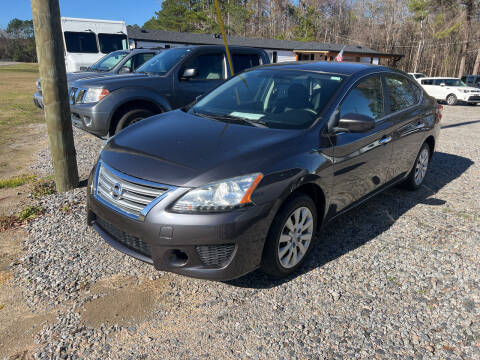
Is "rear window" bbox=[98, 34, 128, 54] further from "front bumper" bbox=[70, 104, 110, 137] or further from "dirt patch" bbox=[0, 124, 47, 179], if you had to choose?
"front bumper" bbox=[70, 104, 110, 137]

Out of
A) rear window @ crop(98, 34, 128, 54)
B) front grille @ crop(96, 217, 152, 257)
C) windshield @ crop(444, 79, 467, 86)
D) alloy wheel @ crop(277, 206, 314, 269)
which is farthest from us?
windshield @ crop(444, 79, 467, 86)

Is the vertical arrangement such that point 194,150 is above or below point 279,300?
above

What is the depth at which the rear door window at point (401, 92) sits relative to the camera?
13.9 ft

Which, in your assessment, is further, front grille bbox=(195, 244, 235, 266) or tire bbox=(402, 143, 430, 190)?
tire bbox=(402, 143, 430, 190)

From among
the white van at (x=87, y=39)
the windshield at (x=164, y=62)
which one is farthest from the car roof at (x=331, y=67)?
the white van at (x=87, y=39)

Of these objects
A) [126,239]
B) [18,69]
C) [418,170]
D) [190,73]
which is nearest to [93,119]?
[190,73]

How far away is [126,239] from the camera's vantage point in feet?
9.11

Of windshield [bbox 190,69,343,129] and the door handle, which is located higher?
windshield [bbox 190,69,343,129]

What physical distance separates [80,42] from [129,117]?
13761mm

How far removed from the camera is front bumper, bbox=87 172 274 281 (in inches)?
96.7

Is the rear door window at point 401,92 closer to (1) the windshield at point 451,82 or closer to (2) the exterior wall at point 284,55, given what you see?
(1) the windshield at point 451,82

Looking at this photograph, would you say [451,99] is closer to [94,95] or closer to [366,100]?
[366,100]

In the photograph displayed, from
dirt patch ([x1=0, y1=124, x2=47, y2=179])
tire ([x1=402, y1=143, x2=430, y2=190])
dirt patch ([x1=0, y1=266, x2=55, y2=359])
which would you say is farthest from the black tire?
tire ([x1=402, y1=143, x2=430, y2=190])

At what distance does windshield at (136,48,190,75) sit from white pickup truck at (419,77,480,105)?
58.1 ft
